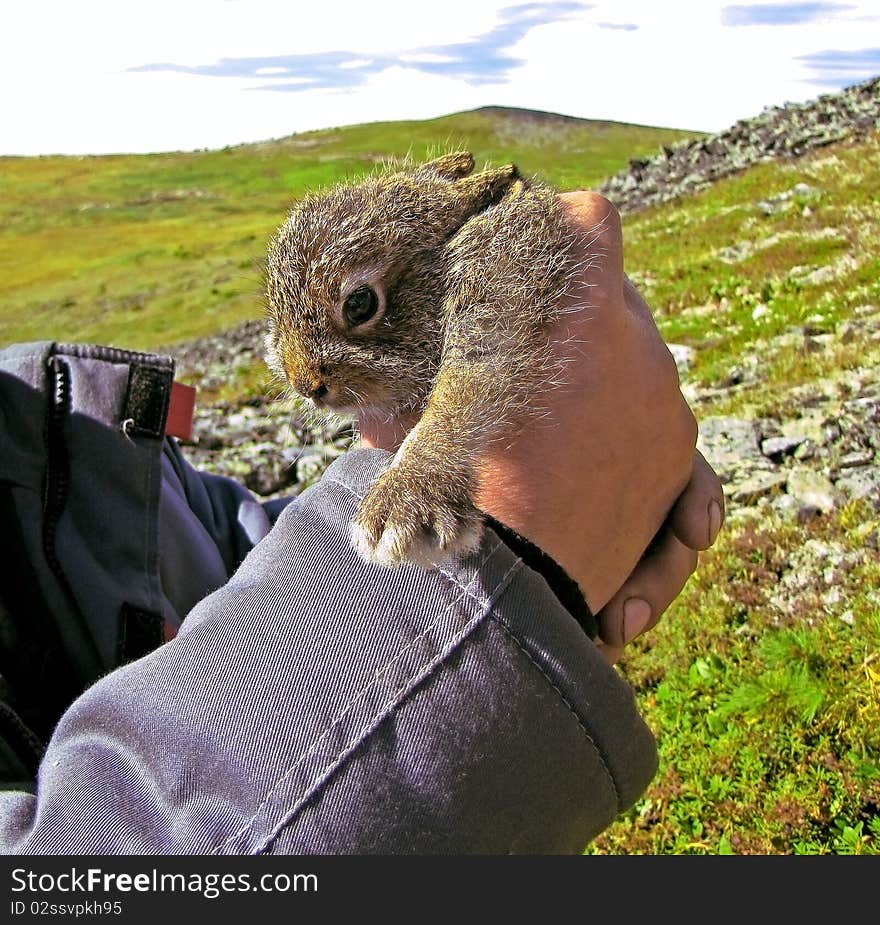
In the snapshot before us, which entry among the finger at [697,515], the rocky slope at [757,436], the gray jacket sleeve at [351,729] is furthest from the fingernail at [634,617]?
the rocky slope at [757,436]

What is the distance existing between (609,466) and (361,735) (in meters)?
1.53

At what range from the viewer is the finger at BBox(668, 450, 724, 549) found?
12.5 feet

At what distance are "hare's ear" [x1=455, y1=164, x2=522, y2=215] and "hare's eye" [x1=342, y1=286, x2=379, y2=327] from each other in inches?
27.2

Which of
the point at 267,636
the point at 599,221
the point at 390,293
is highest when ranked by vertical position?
the point at 599,221

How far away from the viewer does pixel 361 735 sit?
228 centimetres

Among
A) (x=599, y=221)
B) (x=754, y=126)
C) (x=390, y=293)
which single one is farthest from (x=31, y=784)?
(x=754, y=126)

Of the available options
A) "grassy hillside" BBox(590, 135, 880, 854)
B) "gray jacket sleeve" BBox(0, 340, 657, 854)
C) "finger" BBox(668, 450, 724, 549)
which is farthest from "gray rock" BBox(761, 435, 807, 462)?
"gray jacket sleeve" BBox(0, 340, 657, 854)

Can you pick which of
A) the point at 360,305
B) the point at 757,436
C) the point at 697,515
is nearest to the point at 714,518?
the point at 697,515

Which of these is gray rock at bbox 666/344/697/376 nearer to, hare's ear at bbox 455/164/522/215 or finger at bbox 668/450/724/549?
hare's ear at bbox 455/164/522/215

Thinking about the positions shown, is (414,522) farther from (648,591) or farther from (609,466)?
(648,591)

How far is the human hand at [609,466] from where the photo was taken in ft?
9.91

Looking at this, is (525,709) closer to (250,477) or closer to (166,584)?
(166,584)

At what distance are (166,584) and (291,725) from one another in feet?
6.60

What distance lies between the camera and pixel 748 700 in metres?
6.07
